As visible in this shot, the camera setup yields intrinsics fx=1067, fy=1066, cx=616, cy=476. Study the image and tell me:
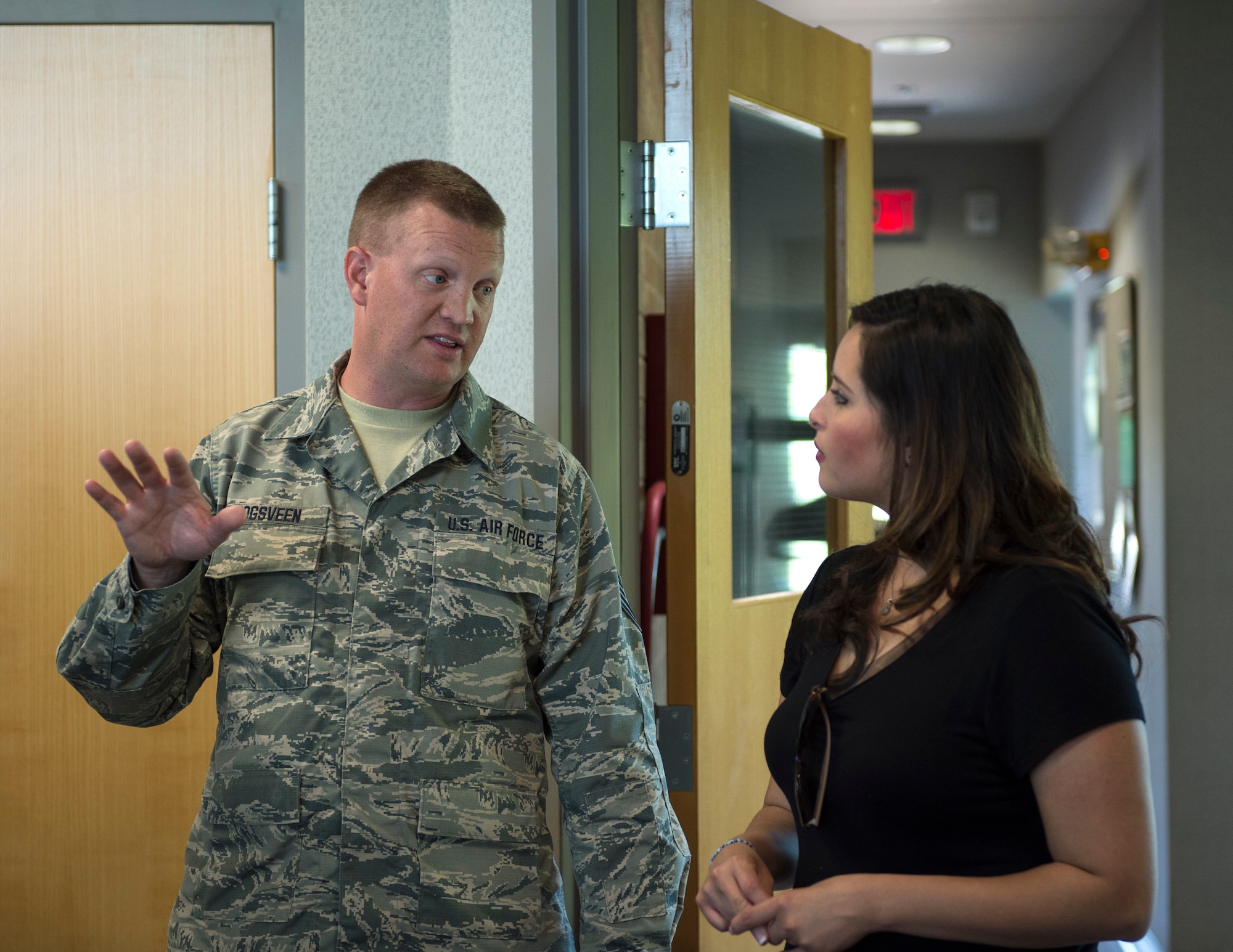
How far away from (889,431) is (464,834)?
611mm

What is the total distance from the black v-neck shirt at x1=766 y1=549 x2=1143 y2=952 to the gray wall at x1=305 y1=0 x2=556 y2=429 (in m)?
0.78

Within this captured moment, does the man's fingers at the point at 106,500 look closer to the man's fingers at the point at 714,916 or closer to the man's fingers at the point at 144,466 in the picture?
the man's fingers at the point at 144,466

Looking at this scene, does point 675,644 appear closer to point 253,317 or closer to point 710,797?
point 710,797

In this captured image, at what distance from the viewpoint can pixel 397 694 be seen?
3.75 feet

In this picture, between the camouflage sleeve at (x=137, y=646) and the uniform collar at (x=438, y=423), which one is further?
the uniform collar at (x=438, y=423)

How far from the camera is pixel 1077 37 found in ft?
12.2

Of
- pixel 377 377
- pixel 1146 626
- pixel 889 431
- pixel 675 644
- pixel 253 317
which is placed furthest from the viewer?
pixel 1146 626

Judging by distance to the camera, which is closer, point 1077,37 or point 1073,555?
point 1073,555

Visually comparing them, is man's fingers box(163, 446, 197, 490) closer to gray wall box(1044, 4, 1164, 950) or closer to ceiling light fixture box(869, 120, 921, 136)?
gray wall box(1044, 4, 1164, 950)

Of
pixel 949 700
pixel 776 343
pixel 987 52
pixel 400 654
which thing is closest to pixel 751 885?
pixel 949 700

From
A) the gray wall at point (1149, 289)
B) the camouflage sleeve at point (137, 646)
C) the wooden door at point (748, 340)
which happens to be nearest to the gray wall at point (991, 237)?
the gray wall at point (1149, 289)

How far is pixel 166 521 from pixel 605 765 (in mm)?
534

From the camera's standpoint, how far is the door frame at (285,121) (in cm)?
157

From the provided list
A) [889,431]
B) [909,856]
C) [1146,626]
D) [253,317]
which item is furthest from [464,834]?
[1146,626]
